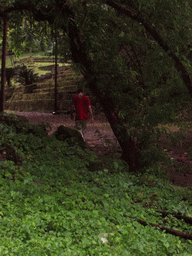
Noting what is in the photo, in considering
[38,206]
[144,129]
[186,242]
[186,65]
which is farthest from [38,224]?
[144,129]

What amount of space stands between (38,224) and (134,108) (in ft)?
16.8

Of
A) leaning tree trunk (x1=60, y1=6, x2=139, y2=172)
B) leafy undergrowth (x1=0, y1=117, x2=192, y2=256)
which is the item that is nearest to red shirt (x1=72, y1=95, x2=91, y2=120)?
leaning tree trunk (x1=60, y1=6, x2=139, y2=172)

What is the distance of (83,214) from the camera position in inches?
157

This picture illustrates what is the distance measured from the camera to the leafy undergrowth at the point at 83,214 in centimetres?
317

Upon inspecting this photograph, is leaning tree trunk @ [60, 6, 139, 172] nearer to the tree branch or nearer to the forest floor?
the forest floor

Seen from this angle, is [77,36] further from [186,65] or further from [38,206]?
[38,206]

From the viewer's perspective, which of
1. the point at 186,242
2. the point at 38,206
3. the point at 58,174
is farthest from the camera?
the point at 58,174

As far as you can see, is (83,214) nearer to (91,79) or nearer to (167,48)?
(167,48)

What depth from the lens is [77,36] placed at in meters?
7.54

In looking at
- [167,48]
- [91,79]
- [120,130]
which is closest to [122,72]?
[91,79]

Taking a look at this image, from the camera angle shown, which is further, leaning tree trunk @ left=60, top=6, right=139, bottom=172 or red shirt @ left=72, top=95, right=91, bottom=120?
red shirt @ left=72, top=95, right=91, bottom=120

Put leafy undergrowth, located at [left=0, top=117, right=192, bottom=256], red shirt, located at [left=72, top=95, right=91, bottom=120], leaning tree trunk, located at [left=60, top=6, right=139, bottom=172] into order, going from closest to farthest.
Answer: leafy undergrowth, located at [left=0, top=117, right=192, bottom=256]
leaning tree trunk, located at [left=60, top=6, right=139, bottom=172]
red shirt, located at [left=72, top=95, right=91, bottom=120]

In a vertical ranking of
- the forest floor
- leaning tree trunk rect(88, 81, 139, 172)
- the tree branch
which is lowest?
the forest floor

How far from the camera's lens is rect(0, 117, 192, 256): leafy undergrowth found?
10.4 ft
